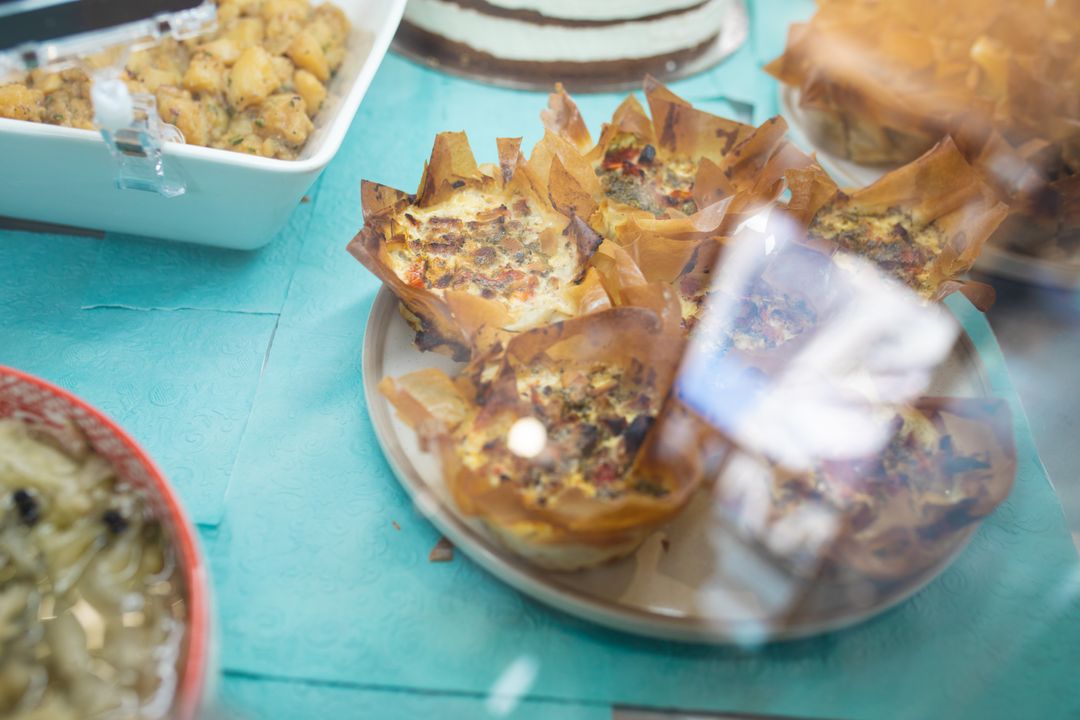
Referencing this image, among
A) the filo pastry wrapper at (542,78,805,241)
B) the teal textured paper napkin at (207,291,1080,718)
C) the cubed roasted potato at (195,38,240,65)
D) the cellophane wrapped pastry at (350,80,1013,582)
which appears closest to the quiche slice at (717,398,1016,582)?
the cellophane wrapped pastry at (350,80,1013,582)

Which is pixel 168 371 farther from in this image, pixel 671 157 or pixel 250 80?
pixel 671 157

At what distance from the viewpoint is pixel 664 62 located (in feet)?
5.73

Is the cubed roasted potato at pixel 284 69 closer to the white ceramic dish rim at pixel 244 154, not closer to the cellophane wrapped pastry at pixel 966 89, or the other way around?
the white ceramic dish rim at pixel 244 154

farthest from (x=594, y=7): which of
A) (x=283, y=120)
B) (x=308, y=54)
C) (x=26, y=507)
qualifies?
(x=26, y=507)

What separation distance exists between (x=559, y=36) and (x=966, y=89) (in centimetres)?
76

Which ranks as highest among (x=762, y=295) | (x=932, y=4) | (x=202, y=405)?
(x=932, y=4)

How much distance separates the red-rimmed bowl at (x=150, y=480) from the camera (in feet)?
2.14

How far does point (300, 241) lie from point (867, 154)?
106 cm

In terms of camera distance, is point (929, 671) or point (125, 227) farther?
point (125, 227)

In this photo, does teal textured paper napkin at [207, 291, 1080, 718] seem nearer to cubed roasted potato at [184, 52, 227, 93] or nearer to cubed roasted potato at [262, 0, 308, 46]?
cubed roasted potato at [184, 52, 227, 93]

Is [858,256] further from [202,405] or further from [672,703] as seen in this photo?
[202,405]

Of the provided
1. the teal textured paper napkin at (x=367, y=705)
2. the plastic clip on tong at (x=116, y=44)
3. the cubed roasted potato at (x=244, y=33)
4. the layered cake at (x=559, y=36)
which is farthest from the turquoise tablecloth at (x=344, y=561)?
the layered cake at (x=559, y=36)

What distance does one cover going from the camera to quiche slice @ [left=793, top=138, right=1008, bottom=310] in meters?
1.19

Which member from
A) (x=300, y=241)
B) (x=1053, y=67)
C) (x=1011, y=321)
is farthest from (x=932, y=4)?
(x=300, y=241)
